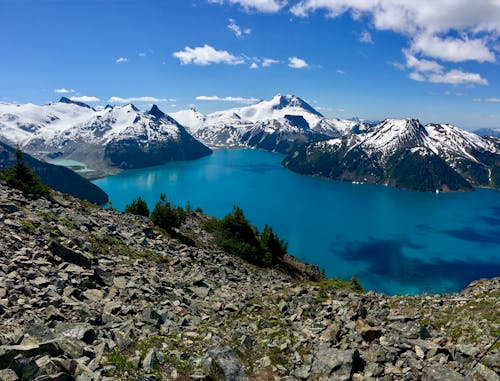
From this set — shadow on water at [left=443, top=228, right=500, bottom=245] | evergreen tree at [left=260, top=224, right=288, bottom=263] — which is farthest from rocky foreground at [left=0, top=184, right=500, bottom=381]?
shadow on water at [left=443, top=228, right=500, bottom=245]

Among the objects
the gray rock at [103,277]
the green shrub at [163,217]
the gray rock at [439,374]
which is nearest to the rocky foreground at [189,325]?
the gray rock at [439,374]

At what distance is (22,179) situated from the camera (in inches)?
1848

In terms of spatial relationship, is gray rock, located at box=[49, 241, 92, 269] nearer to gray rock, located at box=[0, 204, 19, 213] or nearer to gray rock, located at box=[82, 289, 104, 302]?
gray rock, located at box=[82, 289, 104, 302]

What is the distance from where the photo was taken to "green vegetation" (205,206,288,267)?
2157 inches

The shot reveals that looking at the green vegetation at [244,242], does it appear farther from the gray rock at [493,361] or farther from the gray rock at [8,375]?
the gray rock at [8,375]

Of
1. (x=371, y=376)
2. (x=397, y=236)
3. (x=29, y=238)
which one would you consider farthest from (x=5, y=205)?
(x=397, y=236)

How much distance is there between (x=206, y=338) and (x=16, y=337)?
9.48 metres

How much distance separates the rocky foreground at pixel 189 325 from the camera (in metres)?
15.4

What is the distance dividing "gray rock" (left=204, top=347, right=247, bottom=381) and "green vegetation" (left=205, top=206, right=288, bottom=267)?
35.9 metres

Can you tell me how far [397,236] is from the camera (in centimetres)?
18388

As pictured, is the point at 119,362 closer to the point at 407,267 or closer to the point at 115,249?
the point at 115,249

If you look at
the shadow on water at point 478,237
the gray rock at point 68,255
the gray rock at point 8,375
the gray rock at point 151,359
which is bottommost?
the shadow on water at point 478,237

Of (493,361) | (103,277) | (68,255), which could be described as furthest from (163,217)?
(493,361)

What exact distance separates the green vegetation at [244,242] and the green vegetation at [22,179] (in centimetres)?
2553
